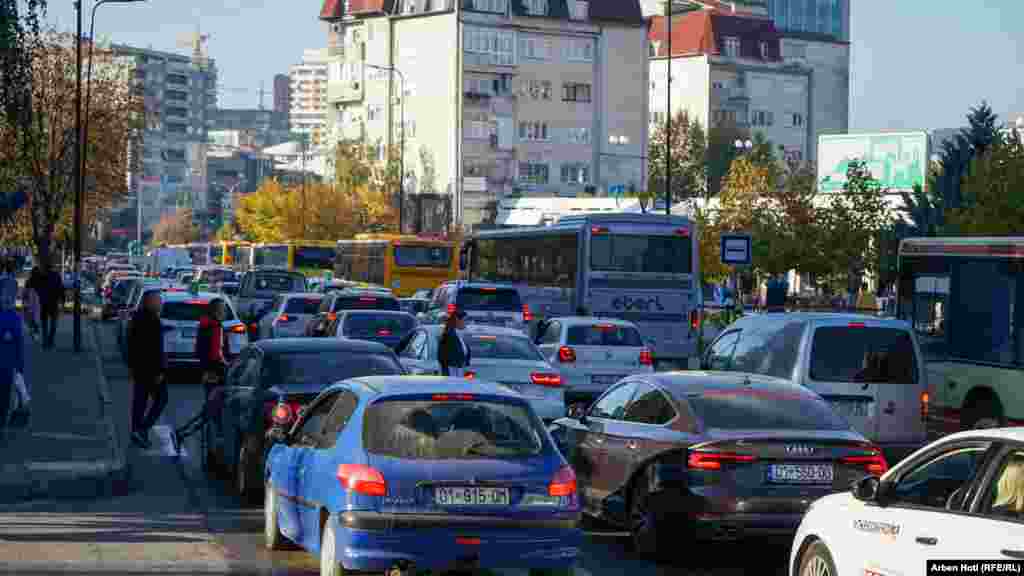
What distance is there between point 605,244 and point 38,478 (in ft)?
81.4

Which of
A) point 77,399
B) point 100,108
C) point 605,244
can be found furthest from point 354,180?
point 77,399

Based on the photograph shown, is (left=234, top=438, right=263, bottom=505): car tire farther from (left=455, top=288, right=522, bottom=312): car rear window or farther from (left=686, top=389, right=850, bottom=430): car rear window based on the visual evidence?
(left=455, top=288, right=522, bottom=312): car rear window

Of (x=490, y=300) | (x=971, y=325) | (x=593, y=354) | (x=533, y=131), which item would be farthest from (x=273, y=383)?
(x=533, y=131)

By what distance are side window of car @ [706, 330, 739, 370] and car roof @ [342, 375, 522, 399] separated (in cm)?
906

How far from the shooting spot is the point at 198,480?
61.8 ft

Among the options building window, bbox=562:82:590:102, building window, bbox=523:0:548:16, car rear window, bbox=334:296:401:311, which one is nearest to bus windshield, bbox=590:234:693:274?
car rear window, bbox=334:296:401:311

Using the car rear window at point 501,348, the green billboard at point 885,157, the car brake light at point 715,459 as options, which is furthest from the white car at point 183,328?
the green billboard at point 885,157

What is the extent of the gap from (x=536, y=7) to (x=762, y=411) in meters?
110

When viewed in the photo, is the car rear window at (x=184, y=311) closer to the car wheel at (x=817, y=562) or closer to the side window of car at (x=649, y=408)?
the side window of car at (x=649, y=408)

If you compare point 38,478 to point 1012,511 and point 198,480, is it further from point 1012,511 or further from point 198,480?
point 1012,511

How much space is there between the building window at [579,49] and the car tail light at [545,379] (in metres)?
100

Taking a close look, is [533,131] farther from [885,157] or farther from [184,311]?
[184,311]

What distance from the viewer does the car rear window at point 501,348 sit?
24875mm

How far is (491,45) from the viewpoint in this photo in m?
118
